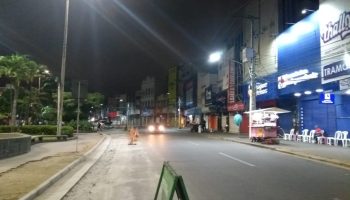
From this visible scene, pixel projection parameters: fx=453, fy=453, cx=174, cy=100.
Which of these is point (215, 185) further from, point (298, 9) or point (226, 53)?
point (226, 53)

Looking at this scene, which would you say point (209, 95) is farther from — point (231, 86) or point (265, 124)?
point (265, 124)

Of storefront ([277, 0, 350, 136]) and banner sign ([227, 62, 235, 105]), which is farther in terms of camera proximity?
banner sign ([227, 62, 235, 105])

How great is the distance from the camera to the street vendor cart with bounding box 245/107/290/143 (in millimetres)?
32312

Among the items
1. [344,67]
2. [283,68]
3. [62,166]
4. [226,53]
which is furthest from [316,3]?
[62,166]

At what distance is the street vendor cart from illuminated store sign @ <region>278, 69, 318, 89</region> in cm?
304

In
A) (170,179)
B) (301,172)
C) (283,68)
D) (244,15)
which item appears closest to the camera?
(170,179)

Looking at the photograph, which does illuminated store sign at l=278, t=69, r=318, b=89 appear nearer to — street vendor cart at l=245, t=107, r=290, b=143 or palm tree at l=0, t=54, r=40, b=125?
street vendor cart at l=245, t=107, r=290, b=143

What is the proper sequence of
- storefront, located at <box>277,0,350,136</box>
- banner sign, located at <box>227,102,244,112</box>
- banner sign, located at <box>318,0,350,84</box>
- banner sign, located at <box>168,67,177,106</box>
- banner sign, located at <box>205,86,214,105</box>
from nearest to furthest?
banner sign, located at <box>318,0,350,84</box>, storefront, located at <box>277,0,350,136</box>, banner sign, located at <box>227,102,244,112</box>, banner sign, located at <box>205,86,214,105</box>, banner sign, located at <box>168,67,177,106</box>

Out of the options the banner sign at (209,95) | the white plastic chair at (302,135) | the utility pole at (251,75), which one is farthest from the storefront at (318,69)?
the banner sign at (209,95)

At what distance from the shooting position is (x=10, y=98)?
2195 inches

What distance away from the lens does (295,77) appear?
35.1m

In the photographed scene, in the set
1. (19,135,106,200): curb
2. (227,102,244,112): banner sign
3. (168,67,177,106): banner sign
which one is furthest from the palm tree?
(168,67,177,106): banner sign

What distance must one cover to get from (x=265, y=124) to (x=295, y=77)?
5.07 meters

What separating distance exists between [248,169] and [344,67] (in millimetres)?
13843
